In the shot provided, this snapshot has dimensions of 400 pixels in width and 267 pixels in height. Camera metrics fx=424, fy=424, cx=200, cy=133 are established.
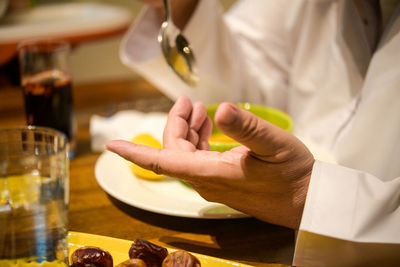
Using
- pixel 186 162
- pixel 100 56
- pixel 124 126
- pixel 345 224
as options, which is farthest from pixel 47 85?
pixel 100 56

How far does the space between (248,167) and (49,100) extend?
1.61 feet

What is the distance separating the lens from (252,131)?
387 mm

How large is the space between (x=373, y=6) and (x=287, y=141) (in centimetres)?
54

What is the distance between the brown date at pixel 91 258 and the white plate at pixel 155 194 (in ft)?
0.45

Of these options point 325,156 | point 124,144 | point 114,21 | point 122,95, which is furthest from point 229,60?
point 114,21

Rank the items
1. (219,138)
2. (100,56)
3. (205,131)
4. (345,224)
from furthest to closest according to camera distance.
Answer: (100,56)
(219,138)
(205,131)
(345,224)

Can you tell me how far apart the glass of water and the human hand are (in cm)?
8

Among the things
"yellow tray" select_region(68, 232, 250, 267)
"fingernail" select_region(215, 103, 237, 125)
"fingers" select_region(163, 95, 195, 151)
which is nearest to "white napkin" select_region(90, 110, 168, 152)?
"fingers" select_region(163, 95, 195, 151)

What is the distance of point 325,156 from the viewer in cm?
73

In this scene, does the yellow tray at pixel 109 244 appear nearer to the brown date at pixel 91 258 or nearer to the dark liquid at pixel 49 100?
the brown date at pixel 91 258

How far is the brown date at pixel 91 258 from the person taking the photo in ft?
1.37

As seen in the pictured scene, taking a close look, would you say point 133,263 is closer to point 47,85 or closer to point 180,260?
point 180,260

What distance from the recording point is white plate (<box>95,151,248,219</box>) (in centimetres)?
56

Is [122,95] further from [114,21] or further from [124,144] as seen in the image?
[114,21]
